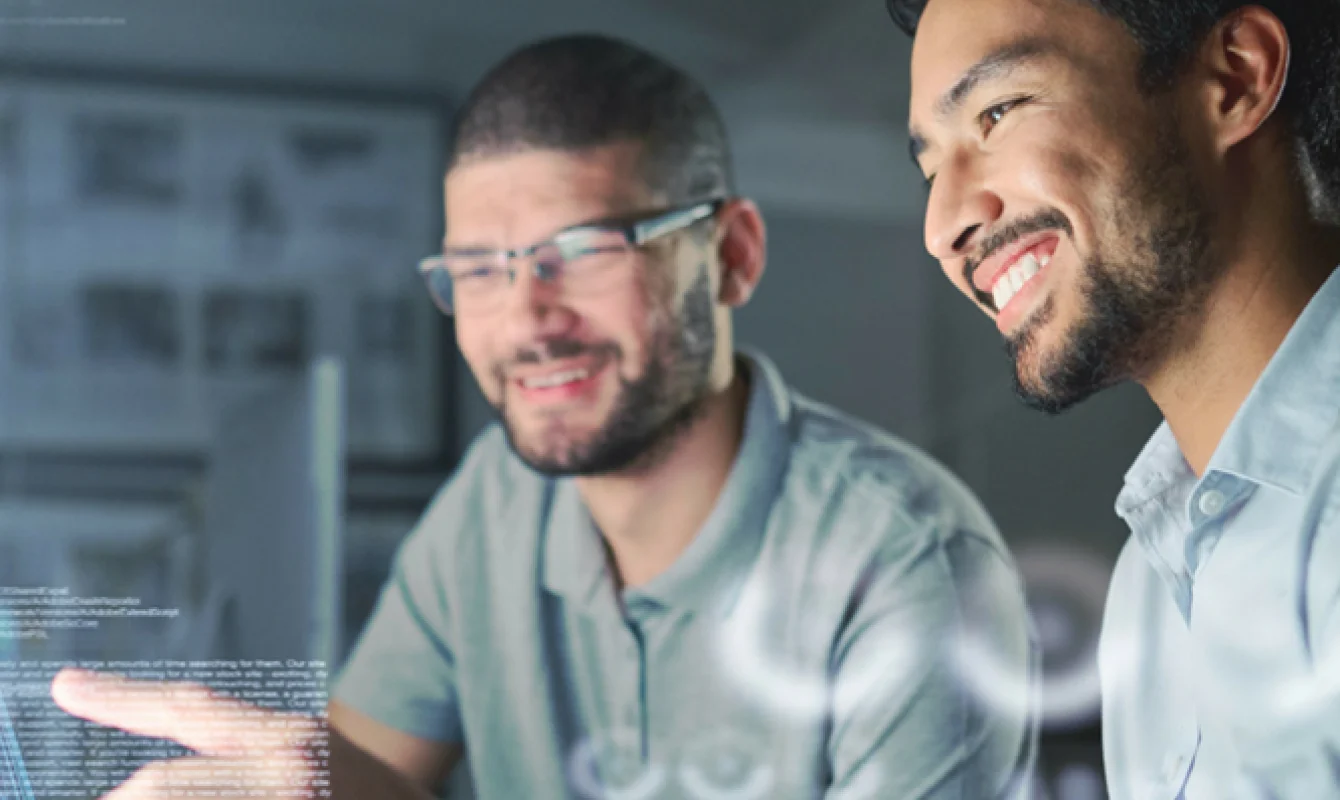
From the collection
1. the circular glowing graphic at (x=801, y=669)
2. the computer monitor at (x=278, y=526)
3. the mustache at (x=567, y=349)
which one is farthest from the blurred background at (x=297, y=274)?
the circular glowing graphic at (x=801, y=669)

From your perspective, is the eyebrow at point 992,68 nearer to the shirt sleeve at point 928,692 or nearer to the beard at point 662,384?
the beard at point 662,384

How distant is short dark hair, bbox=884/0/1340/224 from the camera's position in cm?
107

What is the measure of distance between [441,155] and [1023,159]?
645 millimetres

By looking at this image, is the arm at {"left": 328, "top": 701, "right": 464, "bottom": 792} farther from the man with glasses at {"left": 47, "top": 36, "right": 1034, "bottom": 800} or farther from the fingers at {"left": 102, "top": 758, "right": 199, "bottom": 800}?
the fingers at {"left": 102, "top": 758, "right": 199, "bottom": 800}

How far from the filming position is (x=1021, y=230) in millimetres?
1110

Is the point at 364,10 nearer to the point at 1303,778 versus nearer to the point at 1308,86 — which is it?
the point at 1308,86

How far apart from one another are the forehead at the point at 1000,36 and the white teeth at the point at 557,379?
44 centimetres

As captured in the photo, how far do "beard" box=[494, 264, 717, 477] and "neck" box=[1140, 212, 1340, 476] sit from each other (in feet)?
1.54

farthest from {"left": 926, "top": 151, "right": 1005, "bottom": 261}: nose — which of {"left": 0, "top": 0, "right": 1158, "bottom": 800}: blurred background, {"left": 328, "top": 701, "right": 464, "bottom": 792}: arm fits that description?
{"left": 328, "top": 701, "right": 464, "bottom": 792}: arm

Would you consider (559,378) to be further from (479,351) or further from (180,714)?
(180,714)

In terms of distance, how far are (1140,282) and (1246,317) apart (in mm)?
105

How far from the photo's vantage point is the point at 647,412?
130cm

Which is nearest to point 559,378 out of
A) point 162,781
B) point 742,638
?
point 742,638

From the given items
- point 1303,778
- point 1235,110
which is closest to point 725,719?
point 1303,778
